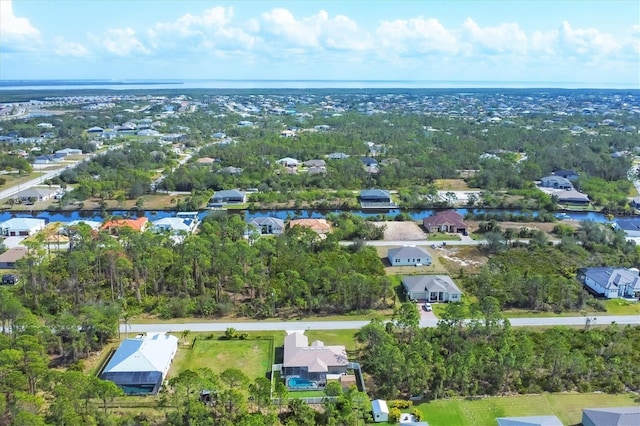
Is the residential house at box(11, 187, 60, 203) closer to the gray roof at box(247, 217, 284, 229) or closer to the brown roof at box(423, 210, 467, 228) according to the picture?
the gray roof at box(247, 217, 284, 229)

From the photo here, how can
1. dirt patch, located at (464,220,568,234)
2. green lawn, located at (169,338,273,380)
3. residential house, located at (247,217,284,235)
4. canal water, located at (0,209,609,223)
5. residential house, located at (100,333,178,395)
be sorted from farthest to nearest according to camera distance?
canal water, located at (0,209,609,223)
dirt patch, located at (464,220,568,234)
residential house, located at (247,217,284,235)
green lawn, located at (169,338,273,380)
residential house, located at (100,333,178,395)

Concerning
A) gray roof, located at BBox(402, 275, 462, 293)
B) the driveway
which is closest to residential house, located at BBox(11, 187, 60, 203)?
gray roof, located at BBox(402, 275, 462, 293)

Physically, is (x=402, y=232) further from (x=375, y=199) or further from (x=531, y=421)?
(x=531, y=421)

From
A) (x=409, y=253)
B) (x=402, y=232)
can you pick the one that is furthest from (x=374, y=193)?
(x=409, y=253)

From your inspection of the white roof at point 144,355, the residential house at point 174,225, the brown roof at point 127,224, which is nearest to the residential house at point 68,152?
the brown roof at point 127,224

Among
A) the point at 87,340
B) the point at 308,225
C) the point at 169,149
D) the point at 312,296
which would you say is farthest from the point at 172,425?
the point at 169,149

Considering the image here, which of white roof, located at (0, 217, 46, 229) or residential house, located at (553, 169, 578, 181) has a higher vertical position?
residential house, located at (553, 169, 578, 181)

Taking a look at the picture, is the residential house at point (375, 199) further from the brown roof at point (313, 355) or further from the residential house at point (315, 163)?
the brown roof at point (313, 355)

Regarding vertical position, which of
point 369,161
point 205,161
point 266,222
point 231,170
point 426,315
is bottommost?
point 426,315
